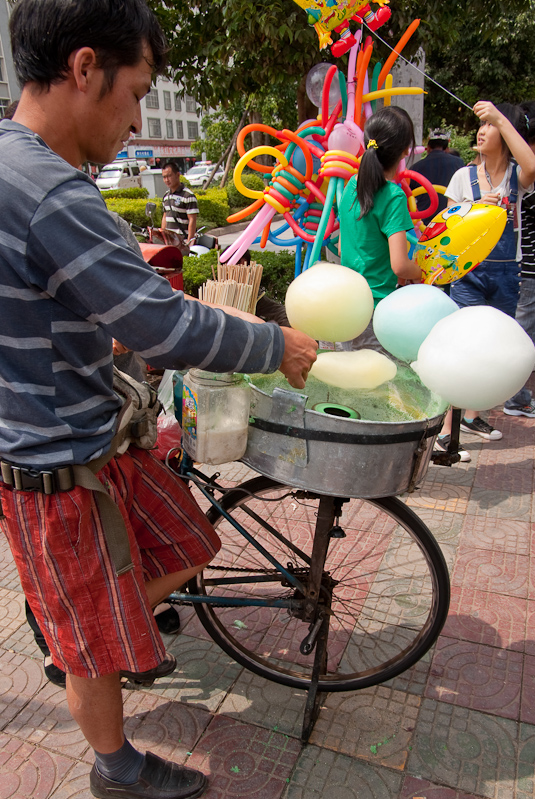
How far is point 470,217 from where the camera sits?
3008 mm

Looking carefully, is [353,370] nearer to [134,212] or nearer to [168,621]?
[168,621]

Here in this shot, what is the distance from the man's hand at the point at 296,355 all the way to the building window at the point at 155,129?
59.6 m

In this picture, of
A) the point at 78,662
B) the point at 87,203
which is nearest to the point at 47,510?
the point at 78,662

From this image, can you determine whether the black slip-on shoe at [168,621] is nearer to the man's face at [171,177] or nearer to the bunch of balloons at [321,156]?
the bunch of balloons at [321,156]

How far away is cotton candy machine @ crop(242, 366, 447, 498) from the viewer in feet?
5.31

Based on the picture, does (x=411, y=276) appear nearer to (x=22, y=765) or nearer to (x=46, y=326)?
(x=46, y=326)

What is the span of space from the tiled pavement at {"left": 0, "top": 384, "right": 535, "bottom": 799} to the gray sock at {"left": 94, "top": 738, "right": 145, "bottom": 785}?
198 millimetres

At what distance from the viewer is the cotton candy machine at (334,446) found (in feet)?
5.31

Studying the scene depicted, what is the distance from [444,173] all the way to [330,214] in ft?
5.85

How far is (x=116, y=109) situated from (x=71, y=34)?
0.17 m

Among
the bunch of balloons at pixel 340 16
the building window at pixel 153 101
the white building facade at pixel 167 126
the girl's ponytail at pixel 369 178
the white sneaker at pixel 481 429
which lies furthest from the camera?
the building window at pixel 153 101

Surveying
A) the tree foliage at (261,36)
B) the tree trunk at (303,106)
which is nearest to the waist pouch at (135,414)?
the tree foliage at (261,36)

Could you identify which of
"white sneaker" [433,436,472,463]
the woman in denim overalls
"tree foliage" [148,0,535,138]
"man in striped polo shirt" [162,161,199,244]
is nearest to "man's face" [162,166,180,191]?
"man in striped polo shirt" [162,161,199,244]

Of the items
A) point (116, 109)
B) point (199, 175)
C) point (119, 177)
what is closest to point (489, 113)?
point (116, 109)
